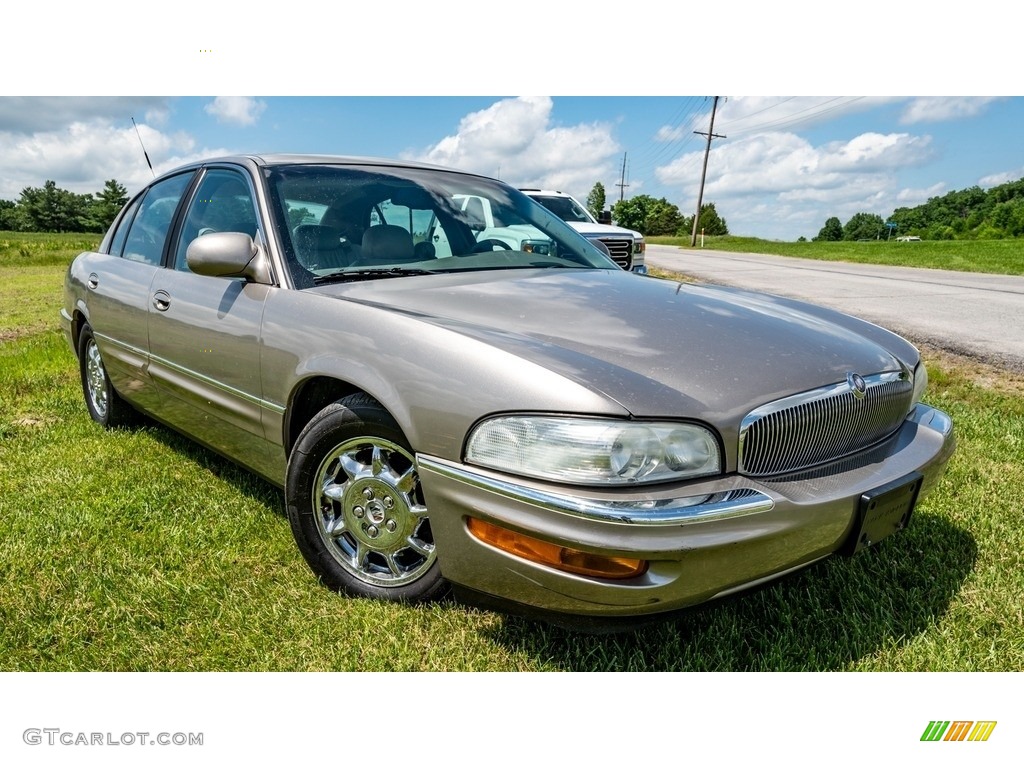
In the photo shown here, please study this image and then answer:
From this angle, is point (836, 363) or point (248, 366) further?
point (248, 366)

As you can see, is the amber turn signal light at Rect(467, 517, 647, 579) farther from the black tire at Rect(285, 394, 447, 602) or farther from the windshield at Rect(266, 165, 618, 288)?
the windshield at Rect(266, 165, 618, 288)

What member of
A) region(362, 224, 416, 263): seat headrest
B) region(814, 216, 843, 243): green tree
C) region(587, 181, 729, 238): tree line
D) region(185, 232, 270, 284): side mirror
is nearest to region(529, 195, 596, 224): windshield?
region(362, 224, 416, 263): seat headrest

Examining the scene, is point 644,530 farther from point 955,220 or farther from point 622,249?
point 955,220

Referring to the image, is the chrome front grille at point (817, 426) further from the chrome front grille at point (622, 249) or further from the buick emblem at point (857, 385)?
the chrome front grille at point (622, 249)

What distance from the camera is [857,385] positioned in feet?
7.16

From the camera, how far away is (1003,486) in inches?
131

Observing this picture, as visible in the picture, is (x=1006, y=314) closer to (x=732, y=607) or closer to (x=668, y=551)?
(x=732, y=607)

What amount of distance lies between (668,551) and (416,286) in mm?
1357

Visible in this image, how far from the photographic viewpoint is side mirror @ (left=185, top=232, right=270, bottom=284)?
259cm

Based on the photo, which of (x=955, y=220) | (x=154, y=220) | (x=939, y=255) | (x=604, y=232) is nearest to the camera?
(x=154, y=220)

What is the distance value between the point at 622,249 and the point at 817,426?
855 cm

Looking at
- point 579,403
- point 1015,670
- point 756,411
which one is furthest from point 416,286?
point 1015,670
